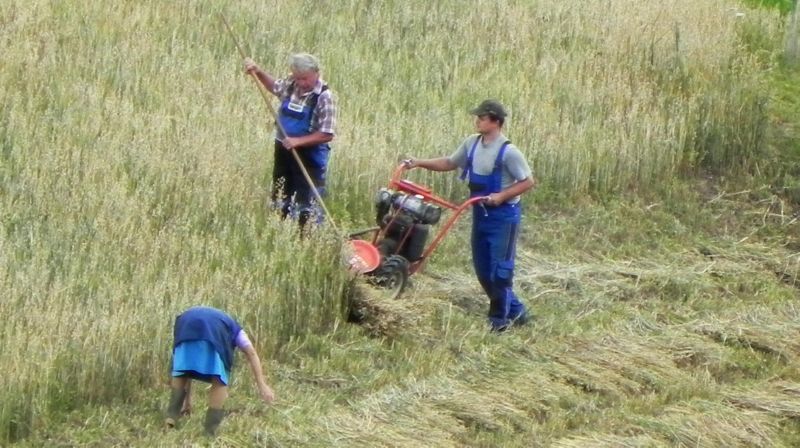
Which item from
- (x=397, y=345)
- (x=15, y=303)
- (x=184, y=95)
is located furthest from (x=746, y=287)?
(x=15, y=303)

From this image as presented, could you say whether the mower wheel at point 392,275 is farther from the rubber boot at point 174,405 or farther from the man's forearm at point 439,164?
the rubber boot at point 174,405

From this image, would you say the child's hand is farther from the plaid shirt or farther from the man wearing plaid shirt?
the plaid shirt

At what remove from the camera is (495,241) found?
32.7 ft

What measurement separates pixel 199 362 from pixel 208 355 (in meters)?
0.06

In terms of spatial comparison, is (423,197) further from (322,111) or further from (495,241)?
(322,111)

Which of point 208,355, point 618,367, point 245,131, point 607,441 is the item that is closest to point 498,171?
point 618,367

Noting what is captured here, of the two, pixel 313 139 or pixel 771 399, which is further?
pixel 313 139

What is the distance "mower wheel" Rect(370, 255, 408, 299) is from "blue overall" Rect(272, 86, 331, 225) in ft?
2.08

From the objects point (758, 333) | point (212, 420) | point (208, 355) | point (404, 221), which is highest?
point (208, 355)

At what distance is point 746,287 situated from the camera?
1200cm

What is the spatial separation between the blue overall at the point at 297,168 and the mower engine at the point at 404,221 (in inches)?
18.1

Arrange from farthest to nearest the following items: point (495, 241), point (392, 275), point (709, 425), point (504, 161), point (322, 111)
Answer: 1. point (322, 111)
2. point (392, 275)
3. point (495, 241)
4. point (504, 161)
5. point (709, 425)

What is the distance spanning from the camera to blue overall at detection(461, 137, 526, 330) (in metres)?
9.90

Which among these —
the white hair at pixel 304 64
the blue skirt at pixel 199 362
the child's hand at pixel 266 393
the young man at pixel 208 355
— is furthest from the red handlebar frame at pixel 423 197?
the blue skirt at pixel 199 362
